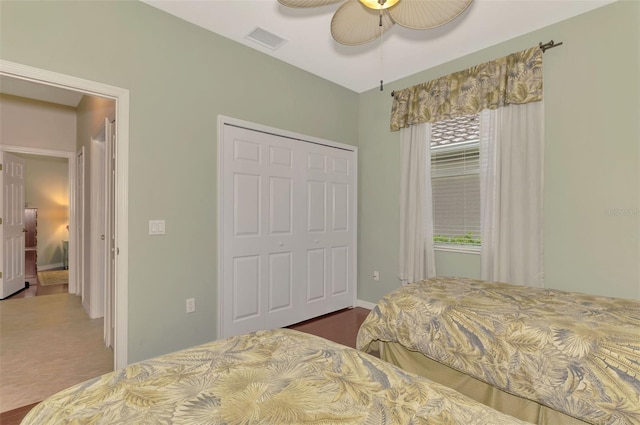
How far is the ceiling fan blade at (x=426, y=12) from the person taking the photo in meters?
1.62

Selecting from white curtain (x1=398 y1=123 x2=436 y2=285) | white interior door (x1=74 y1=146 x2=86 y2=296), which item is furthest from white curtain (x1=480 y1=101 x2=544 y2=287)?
white interior door (x1=74 y1=146 x2=86 y2=296)

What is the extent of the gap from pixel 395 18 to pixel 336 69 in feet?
6.25

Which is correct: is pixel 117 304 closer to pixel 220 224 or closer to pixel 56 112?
pixel 220 224

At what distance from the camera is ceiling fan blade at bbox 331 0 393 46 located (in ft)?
6.05

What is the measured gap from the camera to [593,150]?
2574 millimetres

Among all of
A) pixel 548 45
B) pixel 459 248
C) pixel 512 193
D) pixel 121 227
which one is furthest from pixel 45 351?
pixel 548 45

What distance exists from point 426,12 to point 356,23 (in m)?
0.42

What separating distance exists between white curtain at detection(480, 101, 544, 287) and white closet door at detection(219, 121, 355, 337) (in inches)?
64.0

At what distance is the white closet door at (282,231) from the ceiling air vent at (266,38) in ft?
2.78

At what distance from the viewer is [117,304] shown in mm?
2344

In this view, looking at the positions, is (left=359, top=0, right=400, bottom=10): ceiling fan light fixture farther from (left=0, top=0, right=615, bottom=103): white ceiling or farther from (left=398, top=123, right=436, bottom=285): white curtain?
(left=398, top=123, right=436, bottom=285): white curtain

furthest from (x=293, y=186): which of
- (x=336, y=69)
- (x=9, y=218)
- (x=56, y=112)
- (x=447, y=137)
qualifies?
(x=9, y=218)

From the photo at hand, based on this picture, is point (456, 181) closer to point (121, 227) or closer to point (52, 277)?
point (121, 227)

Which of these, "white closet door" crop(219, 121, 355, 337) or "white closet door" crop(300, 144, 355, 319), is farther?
"white closet door" crop(300, 144, 355, 319)
